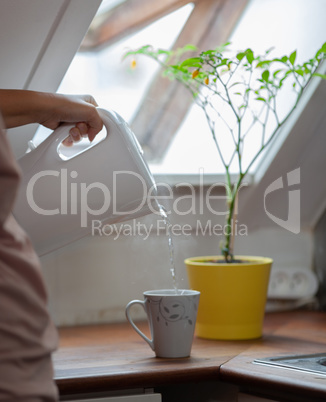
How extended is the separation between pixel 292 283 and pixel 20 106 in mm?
988

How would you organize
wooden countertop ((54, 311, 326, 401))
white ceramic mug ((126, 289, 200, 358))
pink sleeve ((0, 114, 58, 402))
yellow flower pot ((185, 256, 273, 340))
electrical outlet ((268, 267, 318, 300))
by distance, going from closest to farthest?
1. pink sleeve ((0, 114, 58, 402))
2. wooden countertop ((54, 311, 326, 401))
3. white ceramic mug ((126, 289, 200, 358))
4. yellow flower pot ((185, 256, 273, 340))
5. electrical outlet ((268, 267, 318, 300))

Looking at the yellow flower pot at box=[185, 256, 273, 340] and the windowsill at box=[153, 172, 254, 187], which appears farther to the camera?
the windowsill at box=[153, 172, 254, 187]

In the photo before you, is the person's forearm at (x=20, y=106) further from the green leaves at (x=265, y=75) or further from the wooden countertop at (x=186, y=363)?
the green leaves at (x=265, y=75)

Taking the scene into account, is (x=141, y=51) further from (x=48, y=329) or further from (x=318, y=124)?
(x=48, y=329)

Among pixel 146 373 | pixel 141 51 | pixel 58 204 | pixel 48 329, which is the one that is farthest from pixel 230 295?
pixel 48 329

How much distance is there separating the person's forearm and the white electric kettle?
53 millimetres

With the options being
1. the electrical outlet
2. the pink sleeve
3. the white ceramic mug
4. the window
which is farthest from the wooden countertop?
the window

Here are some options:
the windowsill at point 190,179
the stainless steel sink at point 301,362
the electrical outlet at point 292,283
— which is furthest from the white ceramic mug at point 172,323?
the electrical outlet at point 292,283

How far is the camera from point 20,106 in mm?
957

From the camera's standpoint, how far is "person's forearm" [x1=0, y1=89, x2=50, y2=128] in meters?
0.95

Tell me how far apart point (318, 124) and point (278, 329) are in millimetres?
549

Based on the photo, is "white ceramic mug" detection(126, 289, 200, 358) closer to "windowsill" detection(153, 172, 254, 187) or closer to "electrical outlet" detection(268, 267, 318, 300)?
"windowsill" detection(153, 172, 254, 187)

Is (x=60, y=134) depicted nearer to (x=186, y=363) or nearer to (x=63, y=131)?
(x=63, y=131)

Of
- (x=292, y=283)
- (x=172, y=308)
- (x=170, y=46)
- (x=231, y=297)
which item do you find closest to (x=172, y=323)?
(x=172, y=308)
